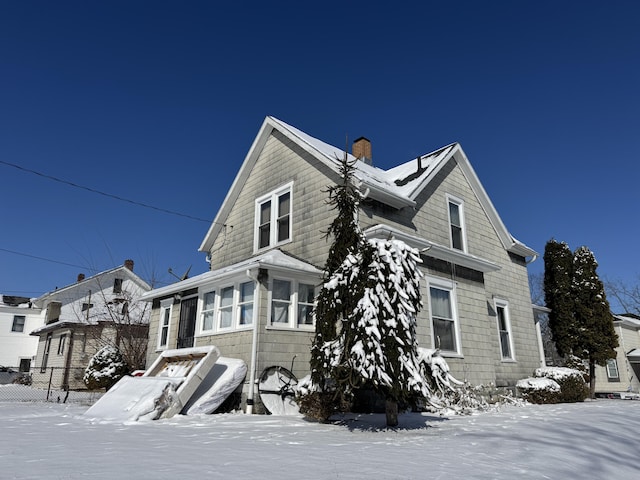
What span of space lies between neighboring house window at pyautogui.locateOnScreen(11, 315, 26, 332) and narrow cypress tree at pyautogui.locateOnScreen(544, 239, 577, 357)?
38.9 meters

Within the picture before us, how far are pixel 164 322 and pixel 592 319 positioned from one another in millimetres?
16709

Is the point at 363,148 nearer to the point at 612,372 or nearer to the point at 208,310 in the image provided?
the point at 208,310

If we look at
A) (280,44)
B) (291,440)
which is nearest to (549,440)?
(291,440)

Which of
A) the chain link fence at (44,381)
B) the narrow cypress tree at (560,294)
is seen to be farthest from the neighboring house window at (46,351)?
the narrow cypress tree at (560,294)

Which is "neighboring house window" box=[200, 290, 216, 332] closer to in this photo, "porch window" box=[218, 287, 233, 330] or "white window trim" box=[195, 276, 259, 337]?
"white window trim" box=[195, 276, 259, 337]

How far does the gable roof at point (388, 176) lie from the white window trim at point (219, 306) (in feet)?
13.2

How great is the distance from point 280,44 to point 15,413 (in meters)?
12.7

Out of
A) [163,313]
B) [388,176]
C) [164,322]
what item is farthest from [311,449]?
[388,176]

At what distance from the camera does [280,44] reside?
1480 cm

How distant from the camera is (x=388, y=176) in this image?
15.3m

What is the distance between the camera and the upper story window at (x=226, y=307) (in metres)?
11.1

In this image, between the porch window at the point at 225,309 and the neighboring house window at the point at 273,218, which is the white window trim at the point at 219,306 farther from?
the neighboring house window at the point at 273,218

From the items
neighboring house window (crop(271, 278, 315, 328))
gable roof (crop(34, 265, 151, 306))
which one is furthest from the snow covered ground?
gable roof (crop(34, 265, 151, 306))

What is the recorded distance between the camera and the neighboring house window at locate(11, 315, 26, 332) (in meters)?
36.1
